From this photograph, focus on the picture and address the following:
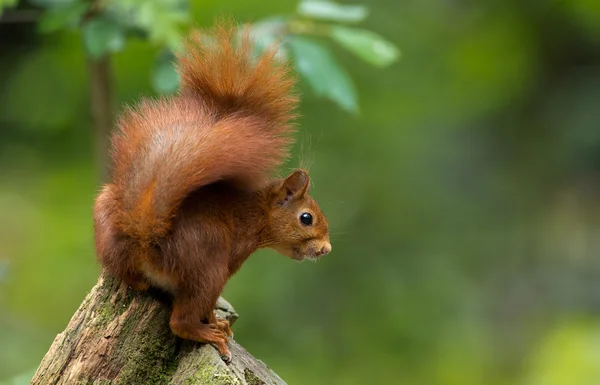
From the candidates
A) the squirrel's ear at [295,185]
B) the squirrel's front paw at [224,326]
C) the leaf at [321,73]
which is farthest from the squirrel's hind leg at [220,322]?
the leaf at [321,73]

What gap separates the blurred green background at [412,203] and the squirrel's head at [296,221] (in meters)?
0.85

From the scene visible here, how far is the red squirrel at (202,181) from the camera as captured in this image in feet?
5.12

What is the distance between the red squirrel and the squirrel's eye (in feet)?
0.17

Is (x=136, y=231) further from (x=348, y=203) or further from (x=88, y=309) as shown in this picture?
(x=348, y=203)

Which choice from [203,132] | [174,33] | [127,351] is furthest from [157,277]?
[174,33]

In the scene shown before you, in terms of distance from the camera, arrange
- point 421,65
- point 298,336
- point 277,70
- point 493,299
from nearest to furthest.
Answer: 1. point 277,70
2. point 298,336
3. point 421,65
4. point 493,299

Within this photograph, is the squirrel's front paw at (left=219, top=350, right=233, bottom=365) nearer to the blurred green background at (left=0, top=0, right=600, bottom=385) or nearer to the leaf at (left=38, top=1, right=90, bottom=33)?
the blurred green background at (left=0, top=0, right=600, bottom=385)

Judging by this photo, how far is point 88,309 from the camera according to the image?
1695 millimetres

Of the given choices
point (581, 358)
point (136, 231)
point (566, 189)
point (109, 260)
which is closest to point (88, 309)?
point (109, 260)

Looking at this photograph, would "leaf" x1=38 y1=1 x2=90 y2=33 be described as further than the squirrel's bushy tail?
Yes

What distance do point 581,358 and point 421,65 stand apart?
7.30ft

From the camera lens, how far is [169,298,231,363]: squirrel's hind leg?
1.61 m

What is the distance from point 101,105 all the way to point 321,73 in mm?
839

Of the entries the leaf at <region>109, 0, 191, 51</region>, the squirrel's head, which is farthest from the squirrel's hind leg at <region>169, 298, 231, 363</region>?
the leaf at <region>109, 0, 191, 51</region>
